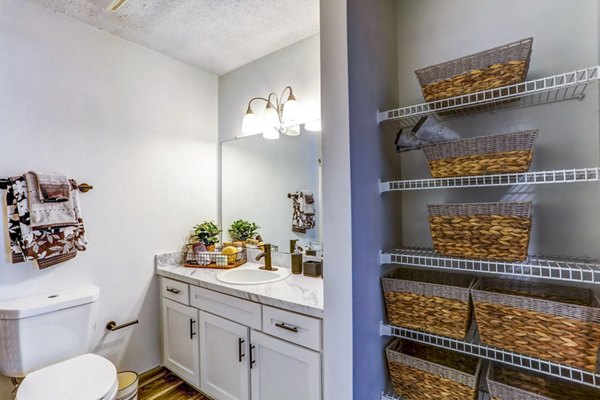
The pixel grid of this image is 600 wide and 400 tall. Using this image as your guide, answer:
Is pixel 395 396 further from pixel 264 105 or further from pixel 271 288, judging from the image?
pixel 264 105

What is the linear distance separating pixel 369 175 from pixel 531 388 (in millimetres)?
964

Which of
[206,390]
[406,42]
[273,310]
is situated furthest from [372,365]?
[406,42]

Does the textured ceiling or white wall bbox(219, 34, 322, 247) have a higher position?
the textured ceiling

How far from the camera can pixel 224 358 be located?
173cm

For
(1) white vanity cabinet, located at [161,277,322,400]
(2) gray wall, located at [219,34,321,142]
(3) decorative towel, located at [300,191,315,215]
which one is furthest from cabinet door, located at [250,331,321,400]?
(2) gray wall, located at [219,34,321,142]

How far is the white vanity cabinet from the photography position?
137 cm

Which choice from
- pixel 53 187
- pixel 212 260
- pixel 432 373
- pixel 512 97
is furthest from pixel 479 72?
pixel 53 187

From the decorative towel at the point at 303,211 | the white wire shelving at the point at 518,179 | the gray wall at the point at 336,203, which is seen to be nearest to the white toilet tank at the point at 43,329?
the decorative towel at the point at 303,211

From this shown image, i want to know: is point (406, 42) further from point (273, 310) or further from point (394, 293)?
point (273, 310)

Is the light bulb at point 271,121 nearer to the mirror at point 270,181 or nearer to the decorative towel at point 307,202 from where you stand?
the mirror at point 270,181

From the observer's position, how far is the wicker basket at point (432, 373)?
1.10 m

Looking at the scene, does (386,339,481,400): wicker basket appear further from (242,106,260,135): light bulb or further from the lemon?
(242,106,260,135): light bulb

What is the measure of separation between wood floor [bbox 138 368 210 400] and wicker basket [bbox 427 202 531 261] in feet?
5.95

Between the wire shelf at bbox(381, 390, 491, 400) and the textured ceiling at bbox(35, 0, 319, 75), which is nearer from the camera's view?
the wire shelf at bbox(381, 390, 491, 400)
